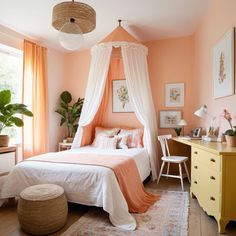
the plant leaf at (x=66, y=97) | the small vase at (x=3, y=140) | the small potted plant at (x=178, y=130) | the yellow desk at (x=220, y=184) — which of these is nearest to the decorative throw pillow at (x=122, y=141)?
the small potted plant at (x=178, y=130)

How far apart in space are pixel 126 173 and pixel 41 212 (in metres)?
1.14

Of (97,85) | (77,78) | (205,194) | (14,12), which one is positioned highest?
(14,12)

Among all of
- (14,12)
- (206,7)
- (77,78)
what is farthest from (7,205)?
(206,7)

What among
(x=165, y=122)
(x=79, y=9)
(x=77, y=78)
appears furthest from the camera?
(x=77, y=78)

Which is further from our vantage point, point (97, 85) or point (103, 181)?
point (97, 85)

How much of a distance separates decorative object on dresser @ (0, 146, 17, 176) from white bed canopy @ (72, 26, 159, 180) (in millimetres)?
1343

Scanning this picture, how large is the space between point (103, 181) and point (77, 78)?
3325mm

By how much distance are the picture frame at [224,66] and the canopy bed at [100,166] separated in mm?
1267

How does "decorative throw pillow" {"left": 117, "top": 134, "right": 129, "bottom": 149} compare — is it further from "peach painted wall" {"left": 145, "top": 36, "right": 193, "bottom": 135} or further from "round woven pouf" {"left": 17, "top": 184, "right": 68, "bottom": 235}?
"round woven pouf" {"left": 17, "top": 184, "right": 68, "bottom": 235}

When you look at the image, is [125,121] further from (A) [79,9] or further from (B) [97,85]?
(A) [79,9]

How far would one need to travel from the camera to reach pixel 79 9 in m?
2.23

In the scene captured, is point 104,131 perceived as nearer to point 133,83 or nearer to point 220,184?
point 133,83

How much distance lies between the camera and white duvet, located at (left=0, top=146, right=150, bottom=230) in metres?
2.48

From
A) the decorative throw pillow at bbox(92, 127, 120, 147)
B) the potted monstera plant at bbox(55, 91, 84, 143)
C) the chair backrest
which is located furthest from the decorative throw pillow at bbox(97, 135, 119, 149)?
the potted monstera plant at bbox(55, 91, 84, 143)
